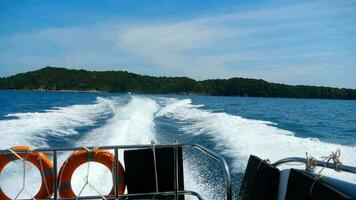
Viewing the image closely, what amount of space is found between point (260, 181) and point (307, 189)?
0.83 meters

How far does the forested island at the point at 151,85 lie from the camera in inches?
3492

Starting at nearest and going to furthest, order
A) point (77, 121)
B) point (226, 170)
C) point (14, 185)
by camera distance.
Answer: point (226, 170)
point (14, 185)
point (77, 121)

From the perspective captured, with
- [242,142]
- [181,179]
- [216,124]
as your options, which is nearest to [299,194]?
[181,179]

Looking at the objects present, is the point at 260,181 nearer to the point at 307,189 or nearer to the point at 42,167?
the point at 307,189

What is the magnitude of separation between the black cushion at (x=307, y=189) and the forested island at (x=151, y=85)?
270 feet

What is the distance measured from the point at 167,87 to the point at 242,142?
262 feet

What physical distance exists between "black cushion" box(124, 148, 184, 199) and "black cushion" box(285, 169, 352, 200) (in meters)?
1.43

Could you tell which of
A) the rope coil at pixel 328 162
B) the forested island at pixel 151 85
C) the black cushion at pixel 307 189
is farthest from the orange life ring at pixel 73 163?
the forested island at pixel 151 85

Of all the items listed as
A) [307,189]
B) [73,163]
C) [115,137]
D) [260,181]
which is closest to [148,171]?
[73,163]

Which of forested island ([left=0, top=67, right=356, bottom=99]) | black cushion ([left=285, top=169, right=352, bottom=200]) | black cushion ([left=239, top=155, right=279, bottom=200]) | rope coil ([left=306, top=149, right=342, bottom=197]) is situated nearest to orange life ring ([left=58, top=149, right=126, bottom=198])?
black cushion ([left=239, top=155, right=279, bottom=200])

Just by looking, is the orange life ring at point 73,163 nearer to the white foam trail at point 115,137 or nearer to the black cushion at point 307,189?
the black cushion at point 307,189

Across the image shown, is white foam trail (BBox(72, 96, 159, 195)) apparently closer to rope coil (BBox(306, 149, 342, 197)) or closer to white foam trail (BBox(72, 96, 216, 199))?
white foam trail (BBox(72, 96, 216, 199))

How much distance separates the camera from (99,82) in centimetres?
9675

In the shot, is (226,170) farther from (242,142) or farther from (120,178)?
(242,142)
